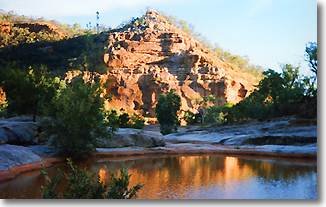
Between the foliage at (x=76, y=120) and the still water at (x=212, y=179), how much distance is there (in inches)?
17.7

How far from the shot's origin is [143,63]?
40.5ft

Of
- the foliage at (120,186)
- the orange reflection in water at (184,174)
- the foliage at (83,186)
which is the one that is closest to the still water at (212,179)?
the orange reflection in water at (184,174)

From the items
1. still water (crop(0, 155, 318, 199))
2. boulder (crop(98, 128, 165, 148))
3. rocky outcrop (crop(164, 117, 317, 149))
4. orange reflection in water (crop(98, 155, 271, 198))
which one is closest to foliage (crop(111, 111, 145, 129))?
boulder (crop(98, 128, 165, 148))

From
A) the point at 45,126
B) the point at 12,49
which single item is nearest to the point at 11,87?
the point at 45,126

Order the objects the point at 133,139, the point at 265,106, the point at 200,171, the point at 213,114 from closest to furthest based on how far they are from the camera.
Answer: the point at 200,171 < the point at 133,139 < the point at 213,114 < the point at 265,106

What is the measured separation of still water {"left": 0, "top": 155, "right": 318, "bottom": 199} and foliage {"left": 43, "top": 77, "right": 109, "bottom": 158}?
45cm

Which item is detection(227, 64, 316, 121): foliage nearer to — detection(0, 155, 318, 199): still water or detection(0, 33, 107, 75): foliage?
detection(0, 155, 318, 199): still water

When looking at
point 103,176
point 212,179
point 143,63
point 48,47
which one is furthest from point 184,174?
point 143,63

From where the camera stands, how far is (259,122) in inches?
512

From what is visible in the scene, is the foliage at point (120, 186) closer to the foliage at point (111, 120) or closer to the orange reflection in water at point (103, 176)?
the orange reflection in water at point (103, 176)

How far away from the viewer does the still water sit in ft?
13.8

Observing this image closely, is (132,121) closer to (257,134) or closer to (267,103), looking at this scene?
(257,134)

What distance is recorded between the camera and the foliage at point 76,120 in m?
7.58

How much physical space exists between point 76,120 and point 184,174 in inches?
103
